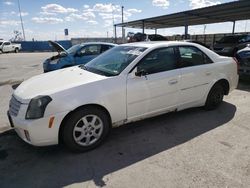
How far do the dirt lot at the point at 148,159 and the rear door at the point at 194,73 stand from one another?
21.4 inches

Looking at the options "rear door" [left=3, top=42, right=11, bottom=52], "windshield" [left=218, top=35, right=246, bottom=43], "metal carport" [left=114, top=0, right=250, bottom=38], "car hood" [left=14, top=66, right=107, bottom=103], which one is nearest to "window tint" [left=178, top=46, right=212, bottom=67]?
"car hood" [left=14, top=66, right=107, bottom=103]

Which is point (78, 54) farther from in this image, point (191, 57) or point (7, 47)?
point (7, 47)

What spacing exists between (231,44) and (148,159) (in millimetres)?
13230

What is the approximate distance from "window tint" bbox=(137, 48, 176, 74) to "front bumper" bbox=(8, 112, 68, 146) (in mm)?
1571

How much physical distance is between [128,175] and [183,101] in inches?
81.6

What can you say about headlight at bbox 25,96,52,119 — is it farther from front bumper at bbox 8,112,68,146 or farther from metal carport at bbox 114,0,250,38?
metal carport at bbox 114,0,250,38

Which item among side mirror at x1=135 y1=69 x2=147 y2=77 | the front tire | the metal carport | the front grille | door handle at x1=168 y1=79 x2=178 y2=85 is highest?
the metal carport

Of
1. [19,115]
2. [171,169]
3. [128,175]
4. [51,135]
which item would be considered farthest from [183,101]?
[19,115]

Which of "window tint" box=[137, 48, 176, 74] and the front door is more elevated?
"window tint" box=[137, 48, 176, 74]

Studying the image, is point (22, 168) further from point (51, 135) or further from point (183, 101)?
point (183, 101)

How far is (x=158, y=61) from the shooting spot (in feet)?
13.4

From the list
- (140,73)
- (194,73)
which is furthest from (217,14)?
(140,73)

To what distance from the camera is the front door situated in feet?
12.2

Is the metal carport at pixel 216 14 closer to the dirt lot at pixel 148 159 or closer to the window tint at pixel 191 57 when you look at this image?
the window tint at pixel 191 57
